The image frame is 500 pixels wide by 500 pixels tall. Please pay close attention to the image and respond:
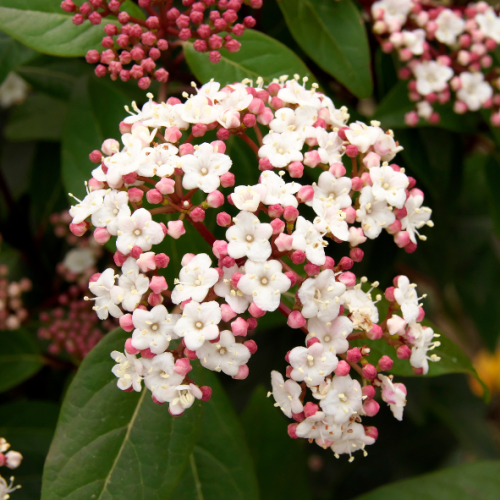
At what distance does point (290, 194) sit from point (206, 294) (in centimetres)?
26

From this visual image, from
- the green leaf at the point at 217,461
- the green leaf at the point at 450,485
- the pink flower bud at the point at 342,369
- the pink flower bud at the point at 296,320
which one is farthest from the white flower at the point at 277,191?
the green leaf at the point at 450,485

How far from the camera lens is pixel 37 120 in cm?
188

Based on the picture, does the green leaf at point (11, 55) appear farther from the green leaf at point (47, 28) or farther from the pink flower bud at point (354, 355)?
the pink flower bud at point (354, 355)

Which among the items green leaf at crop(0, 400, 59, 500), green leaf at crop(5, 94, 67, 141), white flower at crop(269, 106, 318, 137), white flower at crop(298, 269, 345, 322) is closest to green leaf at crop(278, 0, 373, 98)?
white flower at crop(269, 106, 318, 137)

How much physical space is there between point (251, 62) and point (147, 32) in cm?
27

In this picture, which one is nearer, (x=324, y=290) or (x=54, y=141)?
(x=324, y=290)

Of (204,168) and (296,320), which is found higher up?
(204,168)

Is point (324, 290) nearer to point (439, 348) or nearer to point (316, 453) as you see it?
point (439, 348)

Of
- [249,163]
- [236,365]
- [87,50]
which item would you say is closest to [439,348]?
[236,365]

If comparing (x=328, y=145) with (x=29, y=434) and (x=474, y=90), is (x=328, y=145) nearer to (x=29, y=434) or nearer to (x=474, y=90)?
(x=474, y=90)

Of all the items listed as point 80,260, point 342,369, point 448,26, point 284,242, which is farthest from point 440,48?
point 80,260

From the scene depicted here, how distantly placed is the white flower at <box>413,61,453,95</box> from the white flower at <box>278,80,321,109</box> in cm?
46

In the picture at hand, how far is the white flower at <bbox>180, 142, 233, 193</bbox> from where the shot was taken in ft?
Result: 3.26

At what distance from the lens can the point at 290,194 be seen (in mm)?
998
